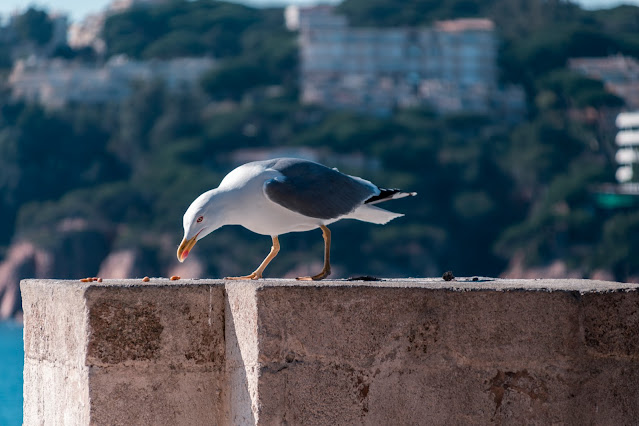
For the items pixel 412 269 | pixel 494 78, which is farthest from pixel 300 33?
pixel 412 269

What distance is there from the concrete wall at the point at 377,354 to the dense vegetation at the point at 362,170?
40.7 metres

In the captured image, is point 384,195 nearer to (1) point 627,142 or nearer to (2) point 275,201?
(2) point 275,201

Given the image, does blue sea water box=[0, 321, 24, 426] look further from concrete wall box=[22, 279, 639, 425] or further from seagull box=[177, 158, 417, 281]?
concrete wall box=[22, 279, 639, 425]

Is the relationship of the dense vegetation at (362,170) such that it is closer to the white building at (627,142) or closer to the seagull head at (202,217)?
the white building at (627,142)

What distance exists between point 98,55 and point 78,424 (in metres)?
71.1

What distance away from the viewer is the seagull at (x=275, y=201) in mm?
3584

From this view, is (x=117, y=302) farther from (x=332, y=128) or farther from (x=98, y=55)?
(x=98, y=55)

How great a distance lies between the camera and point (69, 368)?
318 centimetres

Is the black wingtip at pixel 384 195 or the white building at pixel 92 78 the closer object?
the black wingtip at pixel 384 195

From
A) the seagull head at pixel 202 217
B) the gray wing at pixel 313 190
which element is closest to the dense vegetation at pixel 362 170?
the gray wing at pixel 313 190

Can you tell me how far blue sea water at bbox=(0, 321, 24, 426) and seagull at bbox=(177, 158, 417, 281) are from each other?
41.6 ft

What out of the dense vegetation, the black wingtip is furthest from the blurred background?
the black wingtip

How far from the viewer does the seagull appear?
11.8ft

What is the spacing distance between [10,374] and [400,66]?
3843cm
